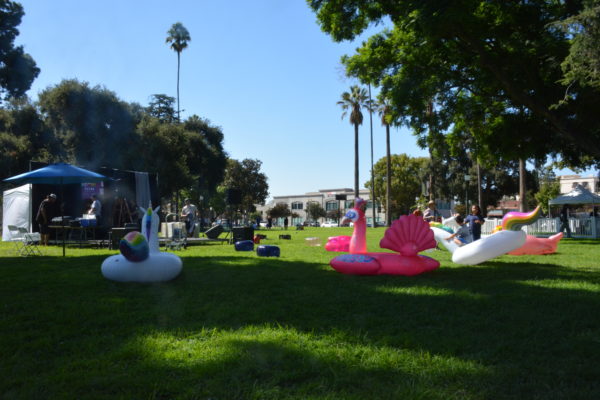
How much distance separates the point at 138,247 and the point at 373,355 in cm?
422

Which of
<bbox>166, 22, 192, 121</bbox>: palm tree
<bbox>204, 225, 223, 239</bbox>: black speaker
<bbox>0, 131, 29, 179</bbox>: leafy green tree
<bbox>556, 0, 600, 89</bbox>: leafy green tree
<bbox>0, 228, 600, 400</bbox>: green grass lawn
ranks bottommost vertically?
<bbox>0, 228, 600, 400</bbox>: green grass lawn

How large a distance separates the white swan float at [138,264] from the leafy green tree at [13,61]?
16272mm

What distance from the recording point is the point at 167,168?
34.2 metres

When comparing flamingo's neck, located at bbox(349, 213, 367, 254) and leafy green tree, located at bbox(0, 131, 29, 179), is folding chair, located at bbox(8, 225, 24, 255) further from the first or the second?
leafy green tree, located at bbox(0, 131, 29, 179)

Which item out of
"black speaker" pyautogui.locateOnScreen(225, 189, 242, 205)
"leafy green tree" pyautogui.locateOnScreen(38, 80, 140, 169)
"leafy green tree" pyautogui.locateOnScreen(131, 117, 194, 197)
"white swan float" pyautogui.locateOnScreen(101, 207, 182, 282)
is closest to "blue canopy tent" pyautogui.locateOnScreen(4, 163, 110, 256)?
"white swan float" pyautogui.locateOnScreen(101, 207, 182, 282)

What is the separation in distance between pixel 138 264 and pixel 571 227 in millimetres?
20601

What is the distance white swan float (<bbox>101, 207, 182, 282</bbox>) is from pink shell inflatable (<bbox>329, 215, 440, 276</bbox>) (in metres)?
2.74

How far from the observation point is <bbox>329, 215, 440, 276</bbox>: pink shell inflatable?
7191 mm

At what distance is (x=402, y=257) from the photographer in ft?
23.8

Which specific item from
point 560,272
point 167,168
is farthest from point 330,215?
point 560,272

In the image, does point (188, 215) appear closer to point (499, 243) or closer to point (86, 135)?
point (499, 243)

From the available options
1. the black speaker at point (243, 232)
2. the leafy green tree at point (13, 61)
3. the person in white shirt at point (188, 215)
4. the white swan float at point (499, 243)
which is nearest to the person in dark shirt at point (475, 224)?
the white swan float at point (499, 243)

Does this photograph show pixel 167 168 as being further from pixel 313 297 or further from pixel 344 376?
pixel 344 376

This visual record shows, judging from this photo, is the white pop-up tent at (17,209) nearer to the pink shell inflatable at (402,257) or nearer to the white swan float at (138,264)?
the white swan float at (138,264)
